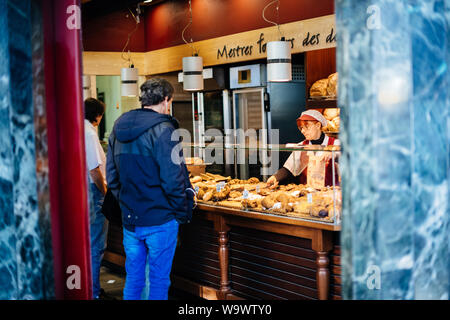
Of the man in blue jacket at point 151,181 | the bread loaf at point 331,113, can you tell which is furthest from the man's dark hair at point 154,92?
the bread loaf at point 331,113

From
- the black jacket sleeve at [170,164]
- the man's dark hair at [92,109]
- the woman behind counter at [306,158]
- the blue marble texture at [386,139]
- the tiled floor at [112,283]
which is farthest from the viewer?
the tiled floor at [112,283]

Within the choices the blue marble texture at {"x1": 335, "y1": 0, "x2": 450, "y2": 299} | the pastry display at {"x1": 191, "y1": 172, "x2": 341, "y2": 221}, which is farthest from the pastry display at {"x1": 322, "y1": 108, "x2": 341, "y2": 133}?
the blue marble texture at {"x1": 335, "y1": 0, "x2": 450, "y2": 299}

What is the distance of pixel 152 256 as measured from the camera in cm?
329

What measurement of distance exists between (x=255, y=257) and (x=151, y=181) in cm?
111

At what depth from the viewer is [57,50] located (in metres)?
2.21

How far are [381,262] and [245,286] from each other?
2343mm

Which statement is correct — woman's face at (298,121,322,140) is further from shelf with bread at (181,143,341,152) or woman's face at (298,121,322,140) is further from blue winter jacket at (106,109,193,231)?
blue winter jacket at (106,109,193,231)

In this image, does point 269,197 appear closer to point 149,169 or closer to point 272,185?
point 272,185

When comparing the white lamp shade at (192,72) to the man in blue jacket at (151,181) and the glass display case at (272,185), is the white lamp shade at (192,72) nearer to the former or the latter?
the glass display case at (272,185)

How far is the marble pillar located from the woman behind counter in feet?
7.61

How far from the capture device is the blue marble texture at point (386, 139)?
5.55ft

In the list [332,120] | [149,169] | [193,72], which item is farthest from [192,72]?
[149,169]

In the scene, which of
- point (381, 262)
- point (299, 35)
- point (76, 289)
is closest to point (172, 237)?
point (76, 289)

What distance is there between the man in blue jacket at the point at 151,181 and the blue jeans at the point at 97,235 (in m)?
0.94
